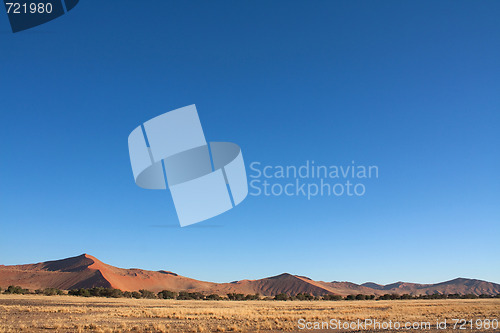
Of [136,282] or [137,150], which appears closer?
[137,150]

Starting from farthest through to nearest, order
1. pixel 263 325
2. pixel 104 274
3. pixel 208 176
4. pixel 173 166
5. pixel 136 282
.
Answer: pixel 136 282 → pixel 104 274 → pixel 173 166 → pixel 208 176 → pixel 263 325

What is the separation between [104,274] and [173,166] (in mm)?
141222

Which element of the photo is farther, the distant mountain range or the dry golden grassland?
the distant mountain range

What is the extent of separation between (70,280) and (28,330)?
139880 mm

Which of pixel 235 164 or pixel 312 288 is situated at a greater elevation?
pixel 235 164

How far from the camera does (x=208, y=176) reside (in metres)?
28.5

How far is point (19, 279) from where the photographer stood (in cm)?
14625

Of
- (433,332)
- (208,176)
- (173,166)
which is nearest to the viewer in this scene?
(433,332)

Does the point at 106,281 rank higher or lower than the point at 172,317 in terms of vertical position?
lower

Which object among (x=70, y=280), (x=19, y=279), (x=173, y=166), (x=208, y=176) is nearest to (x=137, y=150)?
(x=173, y=166)

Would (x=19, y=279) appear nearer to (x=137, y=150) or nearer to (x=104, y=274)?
(x=104, y=274)

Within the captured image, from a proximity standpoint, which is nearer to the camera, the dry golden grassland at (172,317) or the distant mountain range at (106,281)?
the dry golden grassland at (172,317)

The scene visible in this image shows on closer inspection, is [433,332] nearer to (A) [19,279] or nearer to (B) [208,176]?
(B) [208,176]

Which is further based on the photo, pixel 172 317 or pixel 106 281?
pixel 106 281
